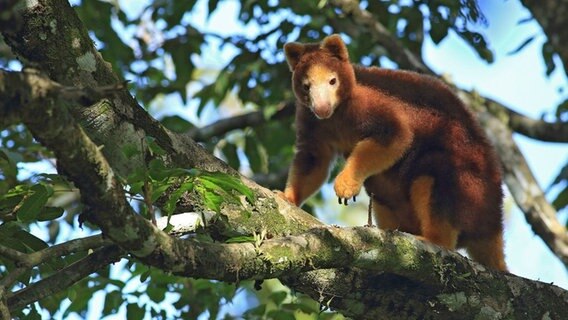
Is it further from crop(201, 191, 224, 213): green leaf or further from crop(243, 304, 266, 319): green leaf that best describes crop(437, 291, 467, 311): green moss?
crop(201, 191, 224, 213): green leaf

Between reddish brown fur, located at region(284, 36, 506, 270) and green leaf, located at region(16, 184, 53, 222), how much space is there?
2.38 meters

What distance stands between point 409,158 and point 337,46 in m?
1.38

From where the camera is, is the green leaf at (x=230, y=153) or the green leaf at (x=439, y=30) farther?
the green leaf at (x=230, y=153)

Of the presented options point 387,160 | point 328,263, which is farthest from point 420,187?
point 328,263

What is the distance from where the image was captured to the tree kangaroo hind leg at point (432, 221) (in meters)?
6.05

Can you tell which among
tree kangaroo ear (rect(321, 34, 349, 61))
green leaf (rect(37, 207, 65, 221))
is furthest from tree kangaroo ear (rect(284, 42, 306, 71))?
green leaf (rect(37, 207, 65, 221))

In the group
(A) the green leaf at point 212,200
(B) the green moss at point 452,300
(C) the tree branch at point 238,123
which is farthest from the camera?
(C) the tree branch at point 238,123

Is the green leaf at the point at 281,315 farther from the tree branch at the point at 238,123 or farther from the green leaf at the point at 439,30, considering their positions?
the tree branch at the point at 238,123

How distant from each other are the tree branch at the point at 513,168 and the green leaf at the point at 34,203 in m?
4.39

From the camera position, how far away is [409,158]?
21.1 ft

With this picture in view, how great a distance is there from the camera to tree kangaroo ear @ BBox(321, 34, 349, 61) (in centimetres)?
728

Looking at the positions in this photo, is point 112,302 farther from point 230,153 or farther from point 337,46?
point 230,153

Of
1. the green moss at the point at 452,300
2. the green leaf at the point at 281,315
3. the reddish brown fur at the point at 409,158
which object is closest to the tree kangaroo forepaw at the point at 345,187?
the reddish brown fur at the point at 409,158

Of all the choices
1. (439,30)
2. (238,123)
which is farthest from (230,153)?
(439,30)
